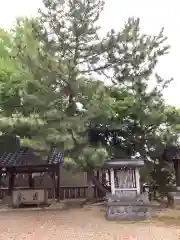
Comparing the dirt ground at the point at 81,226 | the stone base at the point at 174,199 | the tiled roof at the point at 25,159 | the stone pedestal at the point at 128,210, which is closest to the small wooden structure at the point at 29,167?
the tiled roof at the point at 25,159

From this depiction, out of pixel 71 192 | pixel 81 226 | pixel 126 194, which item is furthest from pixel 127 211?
pixel 71 192

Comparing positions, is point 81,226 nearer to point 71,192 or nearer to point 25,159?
point 25,159

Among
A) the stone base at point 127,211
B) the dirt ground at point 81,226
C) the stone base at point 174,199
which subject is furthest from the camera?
the stone base at point 174,199

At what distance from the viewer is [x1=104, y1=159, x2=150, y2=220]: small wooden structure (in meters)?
13.9

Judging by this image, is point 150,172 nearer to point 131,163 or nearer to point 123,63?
point 131,163

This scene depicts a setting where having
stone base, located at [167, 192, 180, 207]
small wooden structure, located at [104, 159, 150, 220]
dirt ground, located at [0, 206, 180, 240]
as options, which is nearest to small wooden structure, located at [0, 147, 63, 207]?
dirt ground, located at [0, 206, 180, 240]

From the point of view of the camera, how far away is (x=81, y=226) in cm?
1260

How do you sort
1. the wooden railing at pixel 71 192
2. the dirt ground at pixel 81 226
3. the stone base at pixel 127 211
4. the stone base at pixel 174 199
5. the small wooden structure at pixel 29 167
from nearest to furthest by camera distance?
the dirt ground at pixel 81 226 < the stone base at pixel 127 211 < the stone base at pixel 174 199 < the small wooden structure at pixel 29 167 < the wooden railing at pixel 71 192

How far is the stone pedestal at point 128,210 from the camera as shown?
13.8 m

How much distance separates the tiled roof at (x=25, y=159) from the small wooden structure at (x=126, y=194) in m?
3.83

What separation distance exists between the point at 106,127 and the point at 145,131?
2111mm

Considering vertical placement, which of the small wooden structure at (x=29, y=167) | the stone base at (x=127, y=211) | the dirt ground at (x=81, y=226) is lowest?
the dirt ground at (x=81, y=226)

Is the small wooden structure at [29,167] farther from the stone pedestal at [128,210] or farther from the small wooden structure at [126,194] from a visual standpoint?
the stone pedestal at [128,210]

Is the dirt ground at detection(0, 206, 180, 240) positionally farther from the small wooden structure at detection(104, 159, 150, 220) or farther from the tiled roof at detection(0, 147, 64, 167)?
the tiled roof at detection(0, 147, 64, 167)
